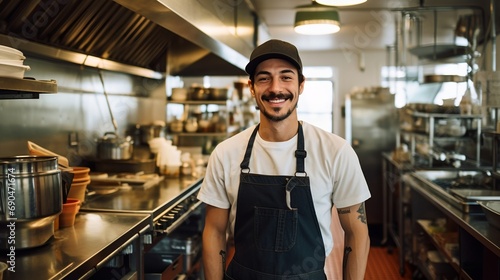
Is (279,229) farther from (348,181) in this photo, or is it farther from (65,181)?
(65,181)

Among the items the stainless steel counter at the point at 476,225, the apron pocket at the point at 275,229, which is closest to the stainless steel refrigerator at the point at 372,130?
the stainless steel counter at the point at 476,225

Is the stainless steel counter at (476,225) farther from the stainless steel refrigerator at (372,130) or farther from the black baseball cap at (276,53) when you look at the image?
the stainless steel refrigerator at (372,130)

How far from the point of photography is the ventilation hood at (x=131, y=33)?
2.66 metres

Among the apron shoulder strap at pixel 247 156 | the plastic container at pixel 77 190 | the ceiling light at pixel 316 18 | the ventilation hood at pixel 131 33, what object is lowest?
the plastic container at pixel 77 190

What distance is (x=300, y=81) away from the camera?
2.08 metres

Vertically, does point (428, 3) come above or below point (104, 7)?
above

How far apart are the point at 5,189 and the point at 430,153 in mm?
4119

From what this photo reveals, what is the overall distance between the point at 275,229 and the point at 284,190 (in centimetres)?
15

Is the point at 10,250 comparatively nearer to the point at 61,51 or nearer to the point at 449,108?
the point at 61,51

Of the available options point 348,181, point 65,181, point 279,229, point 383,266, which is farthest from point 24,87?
point 383,266

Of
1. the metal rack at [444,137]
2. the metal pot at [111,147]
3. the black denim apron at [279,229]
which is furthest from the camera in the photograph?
the metal rack at [444,137]

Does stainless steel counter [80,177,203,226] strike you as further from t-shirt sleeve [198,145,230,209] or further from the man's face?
the man's face

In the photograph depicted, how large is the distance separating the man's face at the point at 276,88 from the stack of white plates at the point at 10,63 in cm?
89

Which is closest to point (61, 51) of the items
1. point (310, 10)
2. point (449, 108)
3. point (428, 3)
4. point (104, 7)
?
point (104, 7)
